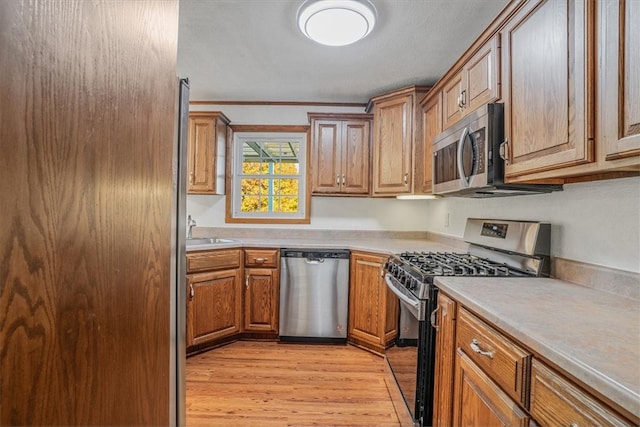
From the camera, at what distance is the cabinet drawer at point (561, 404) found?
63 centimetres

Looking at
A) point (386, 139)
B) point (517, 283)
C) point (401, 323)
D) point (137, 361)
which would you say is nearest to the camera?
point (137, 361)

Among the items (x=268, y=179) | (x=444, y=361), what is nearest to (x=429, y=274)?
(x=444, y=361)

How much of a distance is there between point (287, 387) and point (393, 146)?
6.70ft

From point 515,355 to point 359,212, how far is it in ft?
8.12

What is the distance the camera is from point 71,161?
0.49 m

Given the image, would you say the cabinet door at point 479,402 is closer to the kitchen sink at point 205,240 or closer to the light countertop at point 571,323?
the light countertop at point 571,323

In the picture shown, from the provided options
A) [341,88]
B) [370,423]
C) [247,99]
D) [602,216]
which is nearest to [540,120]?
[602,216]

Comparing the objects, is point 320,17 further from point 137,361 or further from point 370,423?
point 370,423

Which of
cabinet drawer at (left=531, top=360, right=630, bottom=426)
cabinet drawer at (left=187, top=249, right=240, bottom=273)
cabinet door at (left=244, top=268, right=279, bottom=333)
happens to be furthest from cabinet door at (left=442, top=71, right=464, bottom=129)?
cabinet drawer at (left=187, top=249, right=240, bottom=273)

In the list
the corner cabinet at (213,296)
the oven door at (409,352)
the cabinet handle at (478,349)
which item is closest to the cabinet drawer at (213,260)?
the corner cabinet at (213,296)

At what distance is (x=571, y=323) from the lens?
0.89m

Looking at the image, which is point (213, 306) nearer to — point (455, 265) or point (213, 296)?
point (213, 296)

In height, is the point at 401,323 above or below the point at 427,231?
below

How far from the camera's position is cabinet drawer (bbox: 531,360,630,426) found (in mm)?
634
